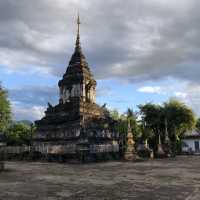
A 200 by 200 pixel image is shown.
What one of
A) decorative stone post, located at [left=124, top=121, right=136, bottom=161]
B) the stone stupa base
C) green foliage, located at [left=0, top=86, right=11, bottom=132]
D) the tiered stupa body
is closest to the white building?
the tiered stupa body

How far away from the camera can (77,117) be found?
38688 millimetres

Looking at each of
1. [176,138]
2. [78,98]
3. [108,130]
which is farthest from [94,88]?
[176,138]

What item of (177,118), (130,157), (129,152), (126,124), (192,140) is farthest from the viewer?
(192,140)

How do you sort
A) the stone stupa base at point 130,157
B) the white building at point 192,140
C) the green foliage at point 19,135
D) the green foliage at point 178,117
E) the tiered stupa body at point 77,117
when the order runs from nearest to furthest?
the stone stupa base at point 130,157
the tiered stupa body at point 77,117
the green foliage at point 19,135
the green foliage at point 178,117
the white building at point 192,140

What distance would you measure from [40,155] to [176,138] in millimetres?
28329

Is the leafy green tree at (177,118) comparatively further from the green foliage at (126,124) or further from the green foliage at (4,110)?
the green foliage at (4,110)

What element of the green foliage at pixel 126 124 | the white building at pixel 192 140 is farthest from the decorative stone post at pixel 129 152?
the white building at pixel 192 140

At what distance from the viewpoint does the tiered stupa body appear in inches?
1496

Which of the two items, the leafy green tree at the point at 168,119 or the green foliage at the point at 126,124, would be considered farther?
the leafy green tree at the point at 168,119

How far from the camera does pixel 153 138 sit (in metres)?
51.3

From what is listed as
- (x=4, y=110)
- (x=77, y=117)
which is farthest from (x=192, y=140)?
(x=4, y=110)

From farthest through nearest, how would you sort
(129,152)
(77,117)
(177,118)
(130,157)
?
1. (177,118)
2. (77,117)
3. (129,152)
4. (130,157)

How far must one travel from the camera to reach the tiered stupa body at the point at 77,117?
38.0 meters

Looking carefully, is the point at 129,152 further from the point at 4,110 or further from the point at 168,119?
the point at 168,119
